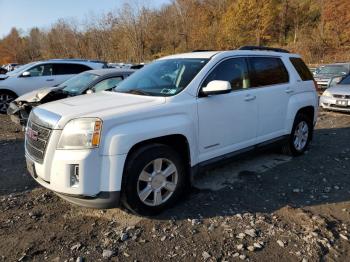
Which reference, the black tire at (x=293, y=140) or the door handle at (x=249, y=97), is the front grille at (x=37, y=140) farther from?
the black tire at (x=293, y=140)

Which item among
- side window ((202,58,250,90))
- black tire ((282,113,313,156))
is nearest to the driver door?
side window ((202,58,250,90))

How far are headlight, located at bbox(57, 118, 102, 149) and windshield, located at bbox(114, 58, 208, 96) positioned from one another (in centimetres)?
105

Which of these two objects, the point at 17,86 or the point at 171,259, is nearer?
the point at 171,259

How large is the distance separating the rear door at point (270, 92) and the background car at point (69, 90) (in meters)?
4.08

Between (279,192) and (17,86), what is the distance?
32.8 ft

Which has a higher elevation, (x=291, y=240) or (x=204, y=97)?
(x=204, y=97)

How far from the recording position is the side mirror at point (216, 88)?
13.4 feet

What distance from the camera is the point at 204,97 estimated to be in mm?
4254

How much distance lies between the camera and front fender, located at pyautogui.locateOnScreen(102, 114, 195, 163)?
339cm

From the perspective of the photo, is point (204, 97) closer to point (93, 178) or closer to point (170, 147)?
point (170, 147)

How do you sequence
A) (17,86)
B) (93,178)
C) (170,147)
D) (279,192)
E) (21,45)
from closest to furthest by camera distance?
(93,178) → (170,147) → (279,192) → (17,86) → (21,45)

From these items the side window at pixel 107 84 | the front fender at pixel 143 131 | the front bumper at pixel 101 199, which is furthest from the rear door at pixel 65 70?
the front bumper at pixel 101 199

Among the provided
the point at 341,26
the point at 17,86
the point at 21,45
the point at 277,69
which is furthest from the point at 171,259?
the point at 21,45

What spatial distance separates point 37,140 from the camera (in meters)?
3.76
